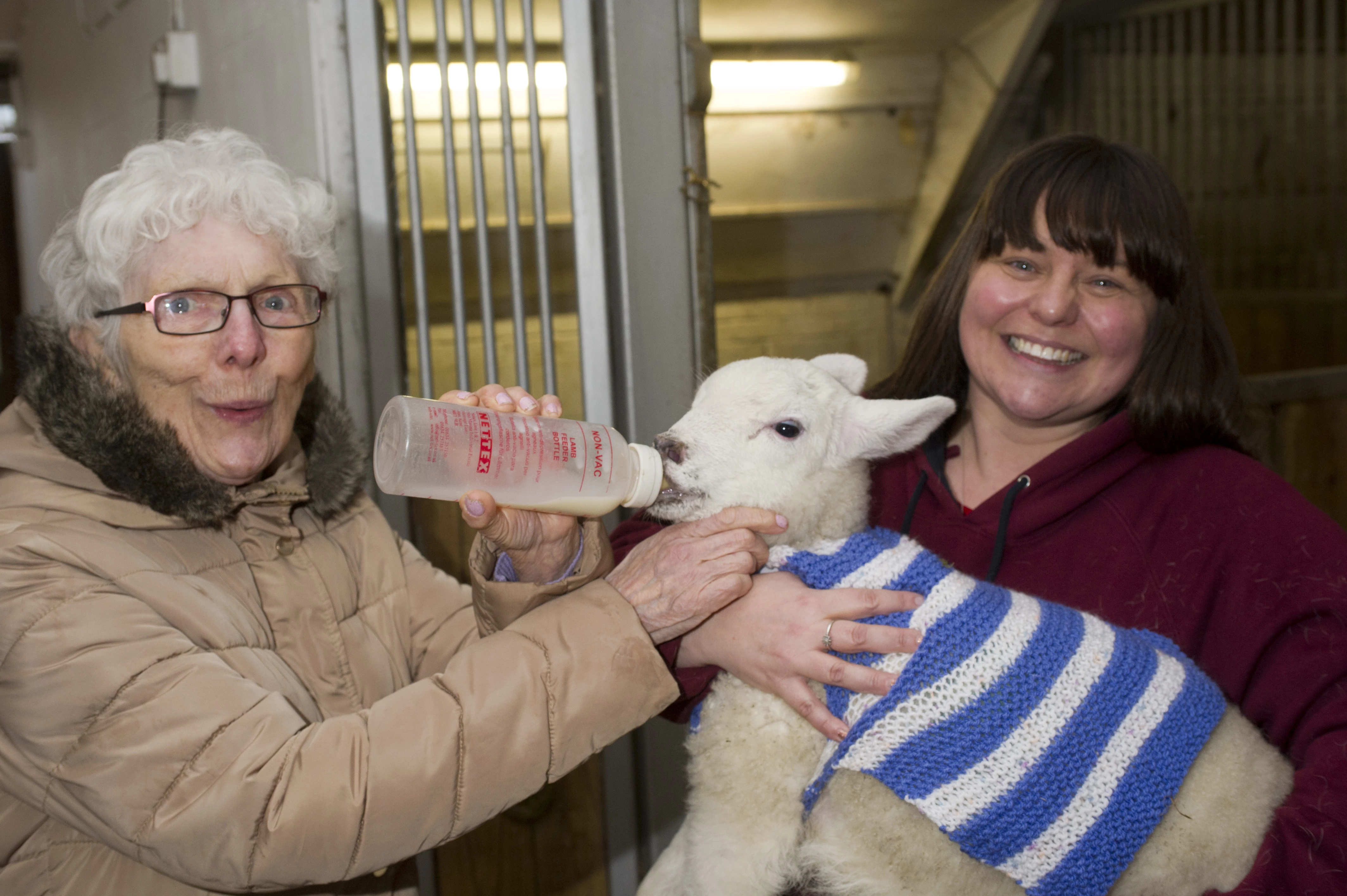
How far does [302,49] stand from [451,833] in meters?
1.81

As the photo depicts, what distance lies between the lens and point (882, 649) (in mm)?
1167

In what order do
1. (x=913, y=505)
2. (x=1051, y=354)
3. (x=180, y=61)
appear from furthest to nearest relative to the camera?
(x=180, y=61)
(x=913, y=505)
(x=1051, y=354)

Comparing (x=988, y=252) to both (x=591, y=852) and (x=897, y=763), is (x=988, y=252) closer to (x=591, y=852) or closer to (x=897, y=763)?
(x=897, y=763)

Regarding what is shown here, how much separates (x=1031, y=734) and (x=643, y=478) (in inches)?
22.7

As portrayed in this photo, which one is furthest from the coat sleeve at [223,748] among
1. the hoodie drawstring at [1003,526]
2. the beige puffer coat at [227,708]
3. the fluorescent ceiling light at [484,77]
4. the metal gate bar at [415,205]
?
the fluorescent ceiling light at [484,77]

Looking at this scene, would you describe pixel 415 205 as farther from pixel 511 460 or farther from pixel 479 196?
pixel 511 460

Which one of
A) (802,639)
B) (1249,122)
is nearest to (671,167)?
(802,639)

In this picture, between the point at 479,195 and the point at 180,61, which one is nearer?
the point at 479,195

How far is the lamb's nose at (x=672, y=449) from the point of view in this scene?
1325 millimetres

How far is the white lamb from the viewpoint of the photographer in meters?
1.15

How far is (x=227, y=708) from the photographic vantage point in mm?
1040

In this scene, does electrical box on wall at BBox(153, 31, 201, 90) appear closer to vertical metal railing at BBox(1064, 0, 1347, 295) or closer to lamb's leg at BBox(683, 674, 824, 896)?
lamb's leg at BBox(683, 674, 824, 896)

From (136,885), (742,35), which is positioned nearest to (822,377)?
(136,885)

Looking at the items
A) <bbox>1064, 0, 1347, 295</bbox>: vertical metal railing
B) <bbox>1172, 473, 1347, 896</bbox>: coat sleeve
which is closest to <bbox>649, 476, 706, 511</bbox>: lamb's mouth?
<bbox>1172, 473, 1347, 896</bbox>: coat sleeve
